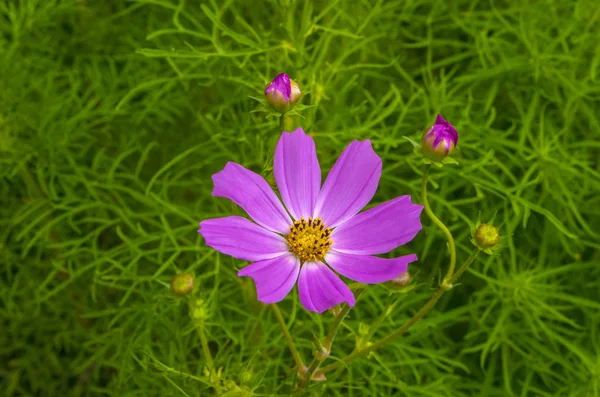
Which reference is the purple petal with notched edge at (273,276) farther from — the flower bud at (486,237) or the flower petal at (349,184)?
the flower bud at (486,237)

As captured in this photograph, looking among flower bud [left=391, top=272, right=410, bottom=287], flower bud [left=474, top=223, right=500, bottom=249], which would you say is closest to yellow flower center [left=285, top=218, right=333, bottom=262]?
flower bud [left=391, top=272, right=410, bottom=287]

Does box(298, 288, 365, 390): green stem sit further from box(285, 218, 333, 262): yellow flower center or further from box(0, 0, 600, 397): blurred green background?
box(0, 0, 600, 397): blurred green background

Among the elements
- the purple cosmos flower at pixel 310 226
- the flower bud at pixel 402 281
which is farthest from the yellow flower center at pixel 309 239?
the flower bud at pixel 402 281

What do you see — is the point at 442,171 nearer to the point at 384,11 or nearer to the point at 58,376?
the point at 384,11

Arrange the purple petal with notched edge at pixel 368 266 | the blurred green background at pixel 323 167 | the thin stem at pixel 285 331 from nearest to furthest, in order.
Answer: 1. the purple petal with notched edge at pixel 368 266
2. the thin stem at pixel 285 331
3. the blurred green background at pixel 323 167

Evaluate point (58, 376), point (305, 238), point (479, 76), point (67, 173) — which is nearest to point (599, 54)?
point (479, 76)
